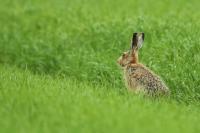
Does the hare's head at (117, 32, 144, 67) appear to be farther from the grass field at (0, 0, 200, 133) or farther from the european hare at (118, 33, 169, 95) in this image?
the grass field at (0, 0, 200, 133)

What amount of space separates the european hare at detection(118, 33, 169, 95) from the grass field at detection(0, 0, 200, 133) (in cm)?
21

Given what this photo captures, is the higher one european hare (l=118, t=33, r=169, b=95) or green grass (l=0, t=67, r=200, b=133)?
european hare (l=118, t=33, r=169, b=95)

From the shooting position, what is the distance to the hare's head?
1106 centimetres

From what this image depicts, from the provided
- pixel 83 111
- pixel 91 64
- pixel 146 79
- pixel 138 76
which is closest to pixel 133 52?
pixel 138 76

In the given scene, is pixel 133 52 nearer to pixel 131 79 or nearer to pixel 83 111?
pixel 131 79

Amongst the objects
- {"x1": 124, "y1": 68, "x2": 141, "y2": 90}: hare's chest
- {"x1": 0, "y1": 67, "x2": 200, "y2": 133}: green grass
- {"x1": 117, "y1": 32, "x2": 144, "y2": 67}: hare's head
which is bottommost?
{"x1": 0, "y1": 67, "x2": 200, "y2": 133}: green grass

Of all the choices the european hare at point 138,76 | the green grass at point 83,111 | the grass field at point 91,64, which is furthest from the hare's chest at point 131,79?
the green grass at point 83,111

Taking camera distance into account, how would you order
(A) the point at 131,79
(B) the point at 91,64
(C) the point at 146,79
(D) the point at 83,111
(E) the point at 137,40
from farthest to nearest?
1. (B) the point at 91,64
2. (E) the point at 137,40
3. (A) the point at 131,79
4. (C) the point at 146,79
5. (D) the point at 83,111

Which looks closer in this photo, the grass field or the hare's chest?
the grass field

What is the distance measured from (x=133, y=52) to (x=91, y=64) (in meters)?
1.28

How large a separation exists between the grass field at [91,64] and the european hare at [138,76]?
213mm

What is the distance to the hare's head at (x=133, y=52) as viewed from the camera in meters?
11.1

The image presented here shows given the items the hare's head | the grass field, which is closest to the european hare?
the hare's head

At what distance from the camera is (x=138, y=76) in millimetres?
10492
